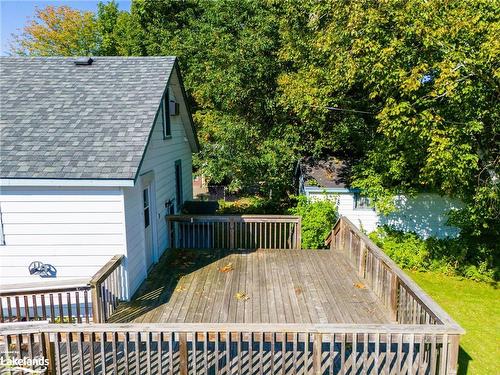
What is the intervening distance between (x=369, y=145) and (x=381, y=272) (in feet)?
21.7

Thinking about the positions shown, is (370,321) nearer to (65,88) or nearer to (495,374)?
(495,374)

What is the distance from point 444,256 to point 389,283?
6.05 m

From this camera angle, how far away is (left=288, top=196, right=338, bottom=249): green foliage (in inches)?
413

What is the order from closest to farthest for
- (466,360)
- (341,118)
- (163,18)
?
(466,360), (341,118), (163,18)

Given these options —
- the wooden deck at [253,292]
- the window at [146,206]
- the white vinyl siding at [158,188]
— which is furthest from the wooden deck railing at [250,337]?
the window at [146,206]

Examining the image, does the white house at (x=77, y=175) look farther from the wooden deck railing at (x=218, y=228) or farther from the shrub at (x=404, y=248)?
the shrub at (x=404, y=248)

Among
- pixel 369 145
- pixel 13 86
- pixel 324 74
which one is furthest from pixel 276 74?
pixel 13 86

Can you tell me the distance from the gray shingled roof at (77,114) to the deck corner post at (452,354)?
15.8 feet

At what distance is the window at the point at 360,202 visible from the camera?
1176 centimetres

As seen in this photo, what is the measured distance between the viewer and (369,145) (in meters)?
12.0

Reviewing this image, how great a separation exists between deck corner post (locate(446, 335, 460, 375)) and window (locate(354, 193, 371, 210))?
25.9 feet

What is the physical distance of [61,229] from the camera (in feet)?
20.1

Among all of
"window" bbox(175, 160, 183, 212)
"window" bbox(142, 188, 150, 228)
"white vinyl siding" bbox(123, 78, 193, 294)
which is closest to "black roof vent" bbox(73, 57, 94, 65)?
"white vinyl siding" bbox(123, 78, 193, 294)

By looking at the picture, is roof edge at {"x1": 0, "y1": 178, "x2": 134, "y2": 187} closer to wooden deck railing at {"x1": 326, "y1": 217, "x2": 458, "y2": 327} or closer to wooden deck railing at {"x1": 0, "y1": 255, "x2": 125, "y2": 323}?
wooden deck railing at {"x1": 0, "y1": 255, "x2": 125, "y2": 323}
